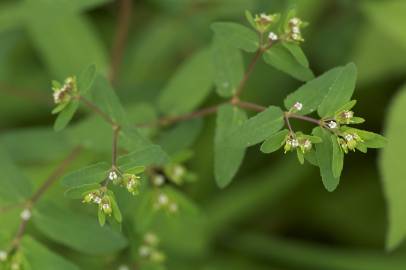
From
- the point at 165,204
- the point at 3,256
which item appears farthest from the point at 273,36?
the point at 3,256

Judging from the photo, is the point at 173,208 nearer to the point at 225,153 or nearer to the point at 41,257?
the point at 225,153

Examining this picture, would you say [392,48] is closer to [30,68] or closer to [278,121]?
[278,121]

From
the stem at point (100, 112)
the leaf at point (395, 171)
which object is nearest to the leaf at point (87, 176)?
the stem at point (100, 112)

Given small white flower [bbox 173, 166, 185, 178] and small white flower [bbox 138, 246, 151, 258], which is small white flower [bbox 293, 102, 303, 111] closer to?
small white flower [bbox 173, 166, 185, 178]

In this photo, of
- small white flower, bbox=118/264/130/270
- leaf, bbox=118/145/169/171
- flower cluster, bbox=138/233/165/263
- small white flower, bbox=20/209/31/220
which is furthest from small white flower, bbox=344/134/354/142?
small white flower, bbox=20/209/31/220

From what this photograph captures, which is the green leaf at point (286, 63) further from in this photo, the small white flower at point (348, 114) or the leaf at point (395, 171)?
the leaf at point (395, 171)

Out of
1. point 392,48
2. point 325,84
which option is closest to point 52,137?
point 325,84
